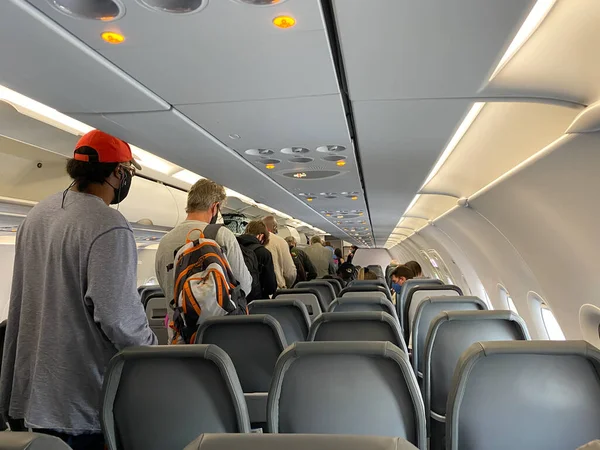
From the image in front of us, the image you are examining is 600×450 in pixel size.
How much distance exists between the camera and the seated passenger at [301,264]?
10.7 m

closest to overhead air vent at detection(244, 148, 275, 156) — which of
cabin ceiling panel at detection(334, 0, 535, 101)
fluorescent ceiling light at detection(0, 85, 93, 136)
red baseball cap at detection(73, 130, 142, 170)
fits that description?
fluorescent ceiling light at detection(0, 85, 93, 136)

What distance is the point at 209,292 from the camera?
318 centimetres

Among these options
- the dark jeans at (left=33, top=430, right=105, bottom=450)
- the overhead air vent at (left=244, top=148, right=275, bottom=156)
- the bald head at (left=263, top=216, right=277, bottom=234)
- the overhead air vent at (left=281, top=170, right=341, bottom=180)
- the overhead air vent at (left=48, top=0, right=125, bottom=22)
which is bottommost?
the dark jeans at (left=33, top=430, right=105, bottom=450)

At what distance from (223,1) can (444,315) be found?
2290 mm

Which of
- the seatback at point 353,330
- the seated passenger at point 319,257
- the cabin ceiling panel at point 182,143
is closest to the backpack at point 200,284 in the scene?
the seatback at point 353,330

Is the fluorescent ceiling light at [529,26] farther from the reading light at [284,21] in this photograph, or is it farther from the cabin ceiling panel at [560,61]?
the reading light at [284,21]

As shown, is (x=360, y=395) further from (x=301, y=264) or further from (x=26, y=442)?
(x=301, y=264)

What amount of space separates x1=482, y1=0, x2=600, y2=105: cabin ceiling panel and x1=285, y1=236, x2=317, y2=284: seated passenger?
8148 millimetres

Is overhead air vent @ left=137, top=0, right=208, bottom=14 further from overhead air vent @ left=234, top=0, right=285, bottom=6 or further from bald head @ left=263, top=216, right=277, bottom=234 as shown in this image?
bald head @ left=263, top=216, right=277, bottom=234

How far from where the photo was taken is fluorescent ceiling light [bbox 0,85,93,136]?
3453 millimetres

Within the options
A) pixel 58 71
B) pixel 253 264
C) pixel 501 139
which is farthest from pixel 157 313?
pixel 501 139

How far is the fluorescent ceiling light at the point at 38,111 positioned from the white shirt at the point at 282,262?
400cm

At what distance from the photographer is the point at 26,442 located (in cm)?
85

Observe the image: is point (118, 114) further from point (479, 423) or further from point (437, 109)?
point (479, 423)
